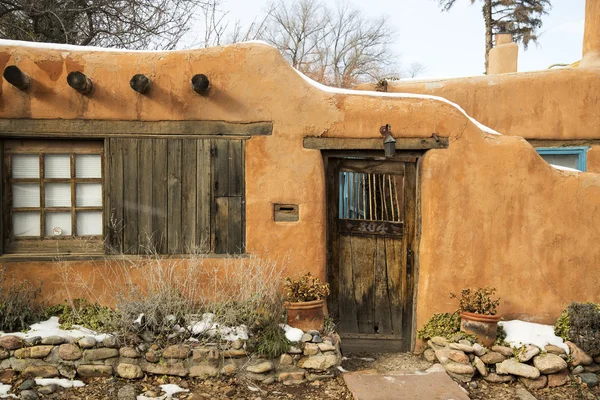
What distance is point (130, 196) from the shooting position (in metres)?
5.32

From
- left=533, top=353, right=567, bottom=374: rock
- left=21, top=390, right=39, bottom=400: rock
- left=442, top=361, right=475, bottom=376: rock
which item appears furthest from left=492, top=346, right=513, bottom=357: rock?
left=21, top=390, right=39, bottom=400: rock

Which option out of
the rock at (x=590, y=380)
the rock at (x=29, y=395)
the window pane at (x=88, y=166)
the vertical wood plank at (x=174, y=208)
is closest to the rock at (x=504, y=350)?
the rock at (x=590, y=380)

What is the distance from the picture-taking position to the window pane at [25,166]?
17.2 ft

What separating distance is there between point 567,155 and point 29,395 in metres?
7.65

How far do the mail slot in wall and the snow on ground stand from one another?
217 cm

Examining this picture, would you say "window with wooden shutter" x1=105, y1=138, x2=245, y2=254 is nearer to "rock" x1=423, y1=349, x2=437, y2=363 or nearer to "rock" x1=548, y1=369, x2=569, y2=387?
"rock" x1=423, y1=349, x2=437, y2=363

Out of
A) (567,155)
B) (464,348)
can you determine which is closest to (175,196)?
(464,348)

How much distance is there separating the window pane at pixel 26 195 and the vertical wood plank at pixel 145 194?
113cm

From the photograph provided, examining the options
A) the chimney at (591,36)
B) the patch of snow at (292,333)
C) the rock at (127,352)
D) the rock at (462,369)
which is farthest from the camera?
the chimney at (591,36)

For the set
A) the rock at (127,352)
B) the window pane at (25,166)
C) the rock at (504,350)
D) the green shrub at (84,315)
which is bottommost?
the rock at (504,350)

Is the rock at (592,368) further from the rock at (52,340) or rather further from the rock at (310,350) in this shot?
the rock at (52,340)

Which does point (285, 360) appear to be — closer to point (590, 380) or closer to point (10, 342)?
point (10, 342)

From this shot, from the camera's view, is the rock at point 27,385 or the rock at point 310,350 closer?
the rock at point 27,385

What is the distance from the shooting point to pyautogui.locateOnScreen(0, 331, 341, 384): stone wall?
4.53m
